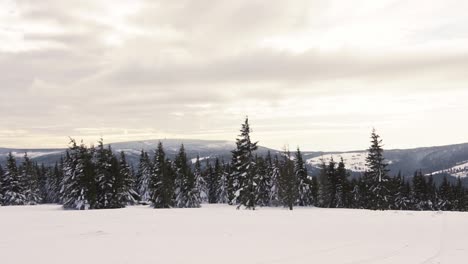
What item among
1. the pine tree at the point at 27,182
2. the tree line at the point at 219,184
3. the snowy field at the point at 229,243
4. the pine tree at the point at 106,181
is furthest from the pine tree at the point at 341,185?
the pine tree at the point at 27,182

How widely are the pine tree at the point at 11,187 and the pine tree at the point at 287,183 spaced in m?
47.4

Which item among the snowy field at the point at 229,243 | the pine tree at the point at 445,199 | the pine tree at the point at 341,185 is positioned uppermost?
the snowy field at the point at 229,243

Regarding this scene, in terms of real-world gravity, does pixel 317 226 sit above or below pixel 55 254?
below

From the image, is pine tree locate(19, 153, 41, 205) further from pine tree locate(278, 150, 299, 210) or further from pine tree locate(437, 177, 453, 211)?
pine tree locate(437, 177, 453, 211)

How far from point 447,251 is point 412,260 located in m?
2.90

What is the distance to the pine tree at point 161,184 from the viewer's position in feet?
190

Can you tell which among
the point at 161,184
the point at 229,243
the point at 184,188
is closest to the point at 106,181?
the point at 161,184

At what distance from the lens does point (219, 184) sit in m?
82.7

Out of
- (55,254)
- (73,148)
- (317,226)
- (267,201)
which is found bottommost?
(267,201)

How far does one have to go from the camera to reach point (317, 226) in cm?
2222

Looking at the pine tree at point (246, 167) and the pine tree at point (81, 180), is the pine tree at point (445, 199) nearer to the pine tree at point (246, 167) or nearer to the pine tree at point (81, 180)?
the pine tree at point (246, 167)

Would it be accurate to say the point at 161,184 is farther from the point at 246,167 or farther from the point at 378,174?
the point at 378,174

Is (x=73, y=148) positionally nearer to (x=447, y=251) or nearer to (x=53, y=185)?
(x=53, y=185)

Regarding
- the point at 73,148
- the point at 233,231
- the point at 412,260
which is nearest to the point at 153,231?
the point at 233,231
